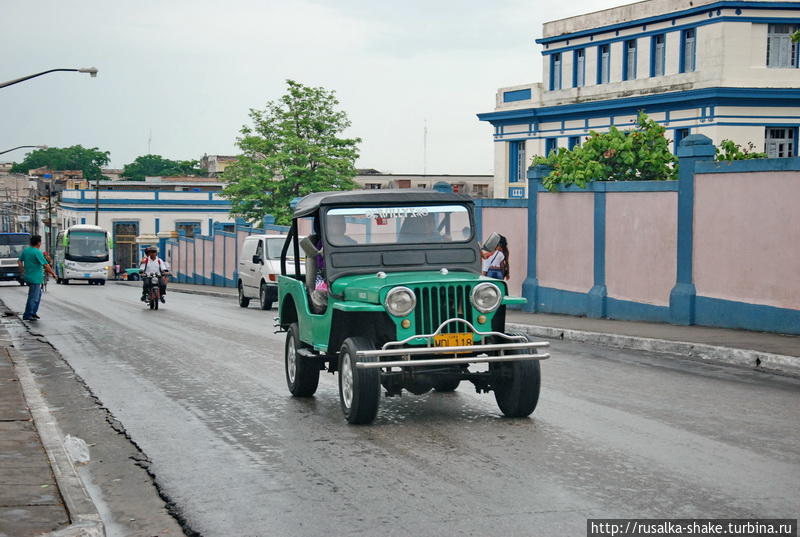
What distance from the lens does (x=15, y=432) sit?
912 cm

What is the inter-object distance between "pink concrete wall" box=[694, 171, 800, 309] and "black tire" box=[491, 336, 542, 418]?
8871mm

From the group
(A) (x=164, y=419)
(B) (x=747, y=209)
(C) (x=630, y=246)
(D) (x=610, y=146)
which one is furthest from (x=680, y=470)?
(D) (x=610, y=146)

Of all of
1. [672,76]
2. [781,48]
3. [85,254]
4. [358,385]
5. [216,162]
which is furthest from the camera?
[216,162]

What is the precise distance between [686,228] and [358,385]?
481 inches

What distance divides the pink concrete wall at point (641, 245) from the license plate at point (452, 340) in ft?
38.7

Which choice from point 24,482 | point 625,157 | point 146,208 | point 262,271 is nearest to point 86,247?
point 262,271

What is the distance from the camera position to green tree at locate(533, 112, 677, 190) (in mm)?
32312

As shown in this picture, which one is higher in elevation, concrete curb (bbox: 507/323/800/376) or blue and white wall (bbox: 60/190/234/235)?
blue and white wall (bbox: 60/190/234/235)

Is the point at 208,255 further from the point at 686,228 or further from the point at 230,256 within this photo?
the point at 686,228

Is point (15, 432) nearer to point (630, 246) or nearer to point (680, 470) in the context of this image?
point (680, 470)

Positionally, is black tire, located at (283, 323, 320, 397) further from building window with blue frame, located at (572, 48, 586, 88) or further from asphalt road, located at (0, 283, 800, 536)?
building window with blue frame, located at (572, 48, 586, 88)

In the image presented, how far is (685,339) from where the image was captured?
16.7m

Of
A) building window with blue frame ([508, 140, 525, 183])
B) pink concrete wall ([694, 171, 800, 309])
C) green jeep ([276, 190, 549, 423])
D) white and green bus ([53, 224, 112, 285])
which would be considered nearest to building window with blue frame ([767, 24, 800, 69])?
building window with blue frame ([508, 140, 525, 183])

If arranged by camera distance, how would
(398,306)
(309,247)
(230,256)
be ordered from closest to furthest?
(398,306), (309,247), (230,256)
